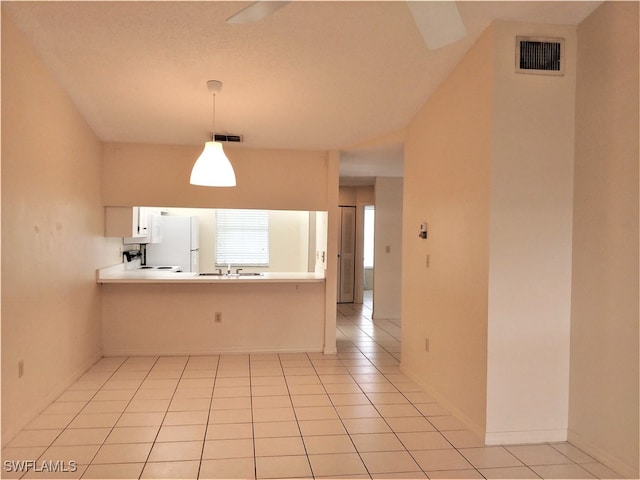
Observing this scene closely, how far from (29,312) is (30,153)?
3.62ft

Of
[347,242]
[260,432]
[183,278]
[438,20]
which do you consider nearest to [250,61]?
[438,20]

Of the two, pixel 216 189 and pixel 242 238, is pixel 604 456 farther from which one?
pixel 242 238

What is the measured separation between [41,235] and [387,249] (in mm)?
4986

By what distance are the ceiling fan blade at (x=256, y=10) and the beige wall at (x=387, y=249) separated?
17.5ft

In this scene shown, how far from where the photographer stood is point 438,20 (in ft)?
6.30

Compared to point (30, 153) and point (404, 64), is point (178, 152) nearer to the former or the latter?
point (30, 153)

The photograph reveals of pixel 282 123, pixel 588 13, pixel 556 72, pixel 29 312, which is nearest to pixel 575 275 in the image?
pixel 556 72

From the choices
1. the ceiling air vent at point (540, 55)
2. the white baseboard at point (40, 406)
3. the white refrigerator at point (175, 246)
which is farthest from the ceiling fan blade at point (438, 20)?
the white refrigerator at point (175, 246)

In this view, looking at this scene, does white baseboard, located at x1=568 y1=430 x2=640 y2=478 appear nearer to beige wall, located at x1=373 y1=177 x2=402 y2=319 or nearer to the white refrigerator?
beige wall, located at x1=373 y1=177 x2=402 y2=319

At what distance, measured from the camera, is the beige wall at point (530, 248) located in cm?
279

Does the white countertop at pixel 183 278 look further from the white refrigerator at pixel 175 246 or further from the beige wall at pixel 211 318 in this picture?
the white refrigerator at pixel 175 246

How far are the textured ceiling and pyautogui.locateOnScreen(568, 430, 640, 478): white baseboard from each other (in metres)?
2.65

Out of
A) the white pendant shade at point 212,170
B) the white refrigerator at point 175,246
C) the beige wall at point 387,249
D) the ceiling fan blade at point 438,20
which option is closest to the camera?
the ceiling fan blade at point 438,20

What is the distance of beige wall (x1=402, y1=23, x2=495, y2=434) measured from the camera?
2881 mm
